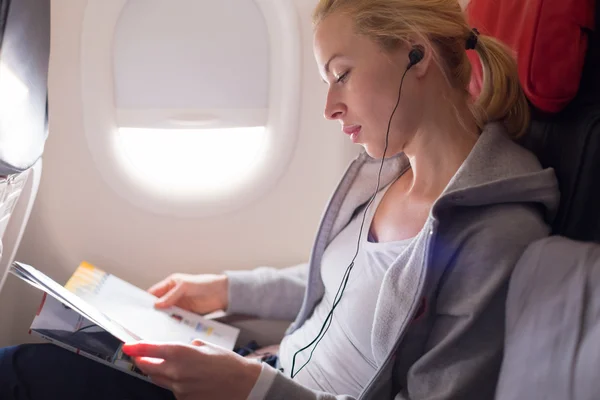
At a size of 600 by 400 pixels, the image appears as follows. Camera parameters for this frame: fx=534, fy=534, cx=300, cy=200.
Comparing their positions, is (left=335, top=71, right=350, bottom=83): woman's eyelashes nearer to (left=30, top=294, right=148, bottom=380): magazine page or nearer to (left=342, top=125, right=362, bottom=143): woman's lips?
(left=342, top=125, right=362, bottom=143): woman's lips

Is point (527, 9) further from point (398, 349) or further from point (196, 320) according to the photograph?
point (196, 320)

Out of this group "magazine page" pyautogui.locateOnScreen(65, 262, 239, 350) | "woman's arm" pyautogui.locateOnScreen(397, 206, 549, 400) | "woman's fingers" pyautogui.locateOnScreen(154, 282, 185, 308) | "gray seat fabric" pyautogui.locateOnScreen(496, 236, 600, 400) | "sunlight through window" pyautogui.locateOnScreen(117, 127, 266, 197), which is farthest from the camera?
"sunlight through window" pyautogui.locateOnScreen(117, 127, 266, 197)

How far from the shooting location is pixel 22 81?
0.85 meters

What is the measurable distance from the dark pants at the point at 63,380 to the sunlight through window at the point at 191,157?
49 cm

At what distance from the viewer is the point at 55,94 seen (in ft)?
4.06

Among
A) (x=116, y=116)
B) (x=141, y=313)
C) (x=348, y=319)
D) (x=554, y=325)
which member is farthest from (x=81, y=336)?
(x=554, y=325)

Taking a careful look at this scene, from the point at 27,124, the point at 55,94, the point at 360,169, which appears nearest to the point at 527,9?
the point at 360,169

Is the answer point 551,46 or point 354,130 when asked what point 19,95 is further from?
point 551,46

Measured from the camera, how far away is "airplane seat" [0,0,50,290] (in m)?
0.79

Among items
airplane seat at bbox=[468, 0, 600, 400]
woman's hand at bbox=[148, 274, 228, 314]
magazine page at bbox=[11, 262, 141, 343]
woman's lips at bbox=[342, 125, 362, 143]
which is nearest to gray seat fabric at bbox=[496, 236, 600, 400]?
airplane seat at bbox=[468, 0, 600, 400]

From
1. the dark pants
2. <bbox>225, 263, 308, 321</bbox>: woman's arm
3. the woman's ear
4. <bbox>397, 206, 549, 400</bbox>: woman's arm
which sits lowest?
the dark pants

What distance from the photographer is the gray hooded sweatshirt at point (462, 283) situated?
751mm

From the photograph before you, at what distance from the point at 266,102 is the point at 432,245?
72cm

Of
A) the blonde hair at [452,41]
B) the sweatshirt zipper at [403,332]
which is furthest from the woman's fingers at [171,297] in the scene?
the blonde hair at [452,41]
